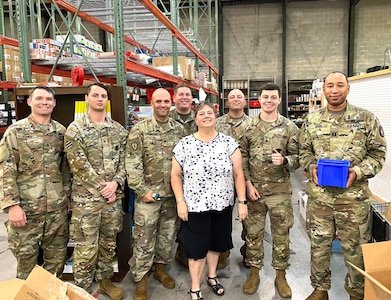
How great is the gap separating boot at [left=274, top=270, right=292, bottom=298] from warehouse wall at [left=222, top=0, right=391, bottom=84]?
34.2 ft

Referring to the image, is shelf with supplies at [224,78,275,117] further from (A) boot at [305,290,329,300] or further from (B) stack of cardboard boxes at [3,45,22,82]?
(A) boot at [305,290,329,300]

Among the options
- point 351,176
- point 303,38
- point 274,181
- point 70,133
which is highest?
point 303,38

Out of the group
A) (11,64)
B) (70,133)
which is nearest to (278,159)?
(70,133)

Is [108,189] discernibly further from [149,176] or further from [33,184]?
[33,184]

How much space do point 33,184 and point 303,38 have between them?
11690 mm

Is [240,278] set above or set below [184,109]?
below

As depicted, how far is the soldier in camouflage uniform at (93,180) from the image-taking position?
2320 millimetres

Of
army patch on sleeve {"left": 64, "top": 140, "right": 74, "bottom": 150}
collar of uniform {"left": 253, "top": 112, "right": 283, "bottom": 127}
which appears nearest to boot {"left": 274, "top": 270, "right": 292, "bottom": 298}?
collar of uniform {"left": 253, "top": 112, "right": 283, "bottom": 127}

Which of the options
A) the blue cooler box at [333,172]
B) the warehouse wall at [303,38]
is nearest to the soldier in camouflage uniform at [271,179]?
the blue cooler box at [333,172]

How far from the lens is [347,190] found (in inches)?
86.7

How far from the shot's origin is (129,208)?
2.90 metres

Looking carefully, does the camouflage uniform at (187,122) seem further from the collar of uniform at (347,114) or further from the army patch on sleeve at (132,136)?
the collar of uniform at (347,114)

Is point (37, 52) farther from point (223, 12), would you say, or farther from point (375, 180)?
point (223, 12)

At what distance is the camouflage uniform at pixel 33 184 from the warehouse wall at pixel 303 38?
1081cm
